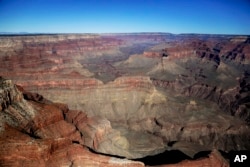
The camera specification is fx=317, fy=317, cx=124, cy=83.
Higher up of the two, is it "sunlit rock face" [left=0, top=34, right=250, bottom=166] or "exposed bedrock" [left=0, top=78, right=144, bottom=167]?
"exposed bedrock" [left=0, top=78, right=144, bottom=167]

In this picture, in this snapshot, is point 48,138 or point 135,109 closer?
point 48,138

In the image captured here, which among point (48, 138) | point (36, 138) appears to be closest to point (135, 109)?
point (48, 138)

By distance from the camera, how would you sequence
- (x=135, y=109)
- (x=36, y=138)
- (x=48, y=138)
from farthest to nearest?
(x=135, y=109)
(x=48, y=138)
(x=36, y=138)

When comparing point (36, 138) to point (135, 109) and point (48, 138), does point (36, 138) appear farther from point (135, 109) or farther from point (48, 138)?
point (135, 109)

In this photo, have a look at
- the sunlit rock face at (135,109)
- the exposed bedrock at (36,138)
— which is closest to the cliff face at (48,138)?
the exposed bedrock at (36,138)

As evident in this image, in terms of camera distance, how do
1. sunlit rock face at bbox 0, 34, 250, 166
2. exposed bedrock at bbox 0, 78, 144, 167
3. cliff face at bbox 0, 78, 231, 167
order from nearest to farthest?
exposed bedrock at bbox 0, 78, 144, 167 → cliff face at bbox 0, 78, 231, 167 → sunlit rock face at bbox 0, 34, 250, 166

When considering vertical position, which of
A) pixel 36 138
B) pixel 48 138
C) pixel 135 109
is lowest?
pixel 135 109

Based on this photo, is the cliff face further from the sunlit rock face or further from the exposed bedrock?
the sunlit rock face

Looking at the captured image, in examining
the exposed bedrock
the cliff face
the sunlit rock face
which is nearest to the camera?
the exposed bedrock

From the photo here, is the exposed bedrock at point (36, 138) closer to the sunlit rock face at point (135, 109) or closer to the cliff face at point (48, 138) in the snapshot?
the cliff face at point (48, 138)

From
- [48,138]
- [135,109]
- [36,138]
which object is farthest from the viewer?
[135,109]

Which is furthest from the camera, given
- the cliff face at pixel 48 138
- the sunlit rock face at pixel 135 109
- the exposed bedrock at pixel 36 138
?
the sunlit rock face at pixel 135 109

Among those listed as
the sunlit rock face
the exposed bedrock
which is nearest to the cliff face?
the exposed bedrock
